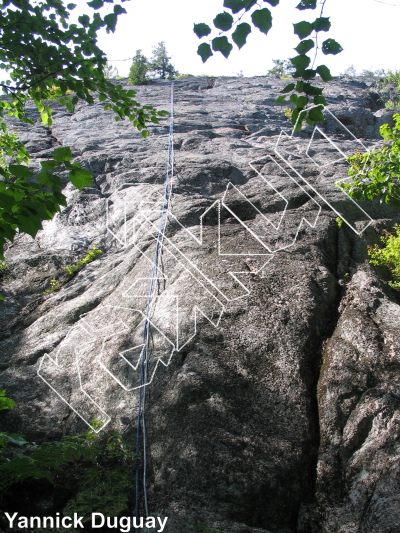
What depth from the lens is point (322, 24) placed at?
2.23 m

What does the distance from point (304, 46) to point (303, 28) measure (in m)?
0.09

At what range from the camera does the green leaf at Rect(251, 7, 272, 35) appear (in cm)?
221

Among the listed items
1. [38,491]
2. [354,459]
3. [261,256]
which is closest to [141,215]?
[261,256]

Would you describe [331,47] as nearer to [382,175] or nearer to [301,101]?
[301,101]

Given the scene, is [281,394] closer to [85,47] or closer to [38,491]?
[38,491]

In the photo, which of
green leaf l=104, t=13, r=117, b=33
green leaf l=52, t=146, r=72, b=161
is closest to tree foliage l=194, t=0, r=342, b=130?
green leaf l=52, t=146, r=72, b=161

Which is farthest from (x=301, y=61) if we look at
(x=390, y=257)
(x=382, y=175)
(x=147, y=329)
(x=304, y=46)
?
(x=390, y=257)

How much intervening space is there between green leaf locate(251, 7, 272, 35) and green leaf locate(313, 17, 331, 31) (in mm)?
255

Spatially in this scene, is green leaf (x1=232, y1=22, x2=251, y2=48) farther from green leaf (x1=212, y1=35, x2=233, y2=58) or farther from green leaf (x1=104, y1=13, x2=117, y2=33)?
green leaf (x1=104, y1=13, x2=117, y2=33)

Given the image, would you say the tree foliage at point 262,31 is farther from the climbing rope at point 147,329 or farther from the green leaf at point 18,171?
the climbing rope at point 147,329

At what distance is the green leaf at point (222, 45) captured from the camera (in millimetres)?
2342

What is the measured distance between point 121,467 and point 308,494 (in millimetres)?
1502

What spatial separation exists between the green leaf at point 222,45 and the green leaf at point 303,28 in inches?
15.0
